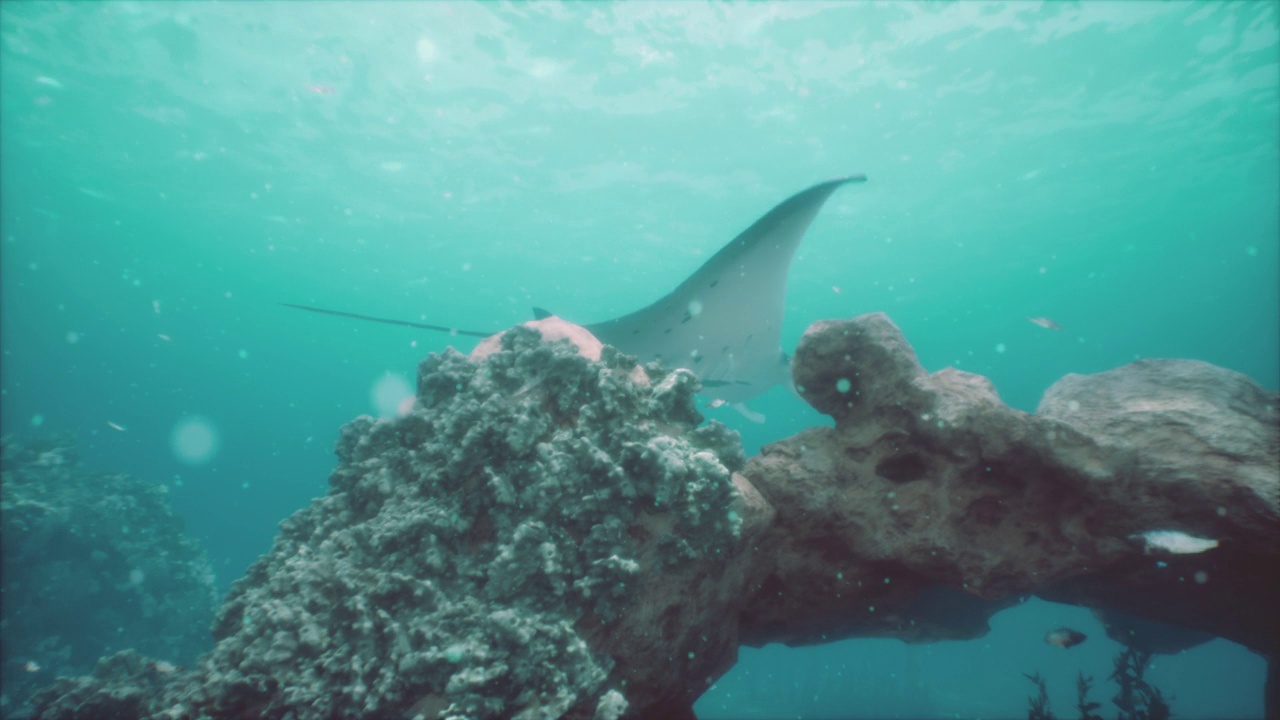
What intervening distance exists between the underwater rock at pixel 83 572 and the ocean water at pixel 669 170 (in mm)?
2054

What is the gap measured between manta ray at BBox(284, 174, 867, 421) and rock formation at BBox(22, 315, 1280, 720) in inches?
63.5

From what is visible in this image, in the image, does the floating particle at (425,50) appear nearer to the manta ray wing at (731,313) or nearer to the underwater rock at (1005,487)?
the manta ray wing at (731,313)

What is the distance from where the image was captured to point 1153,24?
51.0 feet

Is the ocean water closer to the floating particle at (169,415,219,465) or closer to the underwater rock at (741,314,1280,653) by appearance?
the underwater rock at (741,314,1280,653)

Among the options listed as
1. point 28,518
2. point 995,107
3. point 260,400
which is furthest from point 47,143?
point 260,400

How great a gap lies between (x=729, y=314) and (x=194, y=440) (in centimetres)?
8851

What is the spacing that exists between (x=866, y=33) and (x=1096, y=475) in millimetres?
16636

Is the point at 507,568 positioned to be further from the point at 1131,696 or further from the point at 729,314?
the point at 1131,696

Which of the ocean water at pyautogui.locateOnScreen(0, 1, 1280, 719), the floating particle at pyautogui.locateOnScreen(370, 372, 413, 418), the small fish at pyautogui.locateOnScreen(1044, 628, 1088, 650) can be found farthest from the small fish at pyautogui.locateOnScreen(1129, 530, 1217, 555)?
A: the floating particle at pyautogui.locateOnScreen(370, 372, 413, 418)

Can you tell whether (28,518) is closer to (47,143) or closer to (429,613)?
(429,613)

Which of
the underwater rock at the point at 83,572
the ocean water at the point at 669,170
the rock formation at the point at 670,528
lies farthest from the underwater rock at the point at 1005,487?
the underwater rock at the point at 83,572

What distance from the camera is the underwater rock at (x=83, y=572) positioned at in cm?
1310

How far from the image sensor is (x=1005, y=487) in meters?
3.97

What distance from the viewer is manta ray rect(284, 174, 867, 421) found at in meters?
5.44
